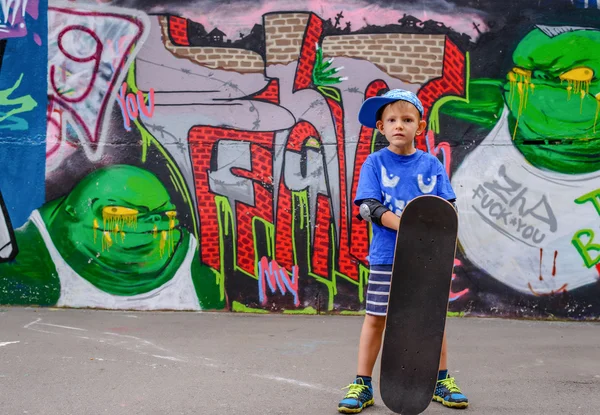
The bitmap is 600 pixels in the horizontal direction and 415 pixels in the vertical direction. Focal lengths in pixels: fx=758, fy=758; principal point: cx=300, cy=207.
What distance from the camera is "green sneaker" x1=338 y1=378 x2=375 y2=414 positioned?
3.72 meters

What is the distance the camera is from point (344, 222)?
20.8 feet

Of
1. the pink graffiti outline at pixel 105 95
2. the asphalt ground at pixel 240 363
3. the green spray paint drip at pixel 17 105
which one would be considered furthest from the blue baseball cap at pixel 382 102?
the green spray paint drip at pixel 17 105

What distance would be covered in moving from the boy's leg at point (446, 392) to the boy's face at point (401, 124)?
Answer: 1.00 metres

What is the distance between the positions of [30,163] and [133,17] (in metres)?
1.55

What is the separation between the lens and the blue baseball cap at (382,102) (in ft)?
12.5

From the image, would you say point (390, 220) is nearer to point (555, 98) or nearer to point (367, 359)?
point (367, 359)

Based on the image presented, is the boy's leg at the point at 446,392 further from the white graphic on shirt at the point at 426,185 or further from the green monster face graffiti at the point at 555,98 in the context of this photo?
the green monster face graffiti at the point at 555,98

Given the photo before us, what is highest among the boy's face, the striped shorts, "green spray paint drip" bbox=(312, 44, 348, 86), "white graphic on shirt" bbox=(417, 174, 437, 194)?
"green spray paint drip" bbox=(312, 44, 348, 86)

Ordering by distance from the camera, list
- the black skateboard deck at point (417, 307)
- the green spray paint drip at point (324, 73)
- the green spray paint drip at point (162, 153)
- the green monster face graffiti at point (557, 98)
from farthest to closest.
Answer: the green spray paint drip at point (162, 153) → the green spray paint drip at point (324, 73) → the green monster face graffiti at point (557, 98) → the black skateboard deck at point (417, 307)

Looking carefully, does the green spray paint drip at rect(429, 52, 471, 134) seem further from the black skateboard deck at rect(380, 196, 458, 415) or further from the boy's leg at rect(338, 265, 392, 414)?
the black skateboard deck at rect(380, 196, 458, 415)

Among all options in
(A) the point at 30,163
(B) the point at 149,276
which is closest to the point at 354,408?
(B) the point at 149,276

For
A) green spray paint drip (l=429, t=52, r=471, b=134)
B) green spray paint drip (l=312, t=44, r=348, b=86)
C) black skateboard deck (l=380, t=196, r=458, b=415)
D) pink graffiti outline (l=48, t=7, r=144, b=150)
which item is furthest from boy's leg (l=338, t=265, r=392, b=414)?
pink graffiti outline (l=48, t=7, r=144, b=150)

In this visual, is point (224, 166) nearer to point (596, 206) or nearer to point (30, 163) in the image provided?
point (30, 163)

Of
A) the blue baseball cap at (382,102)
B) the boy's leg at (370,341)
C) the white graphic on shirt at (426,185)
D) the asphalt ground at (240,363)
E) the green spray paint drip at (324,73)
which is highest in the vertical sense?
the green spray paint drip at (324,73)
